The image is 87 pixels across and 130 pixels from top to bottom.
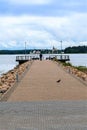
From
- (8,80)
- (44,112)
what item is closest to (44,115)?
(44,112)

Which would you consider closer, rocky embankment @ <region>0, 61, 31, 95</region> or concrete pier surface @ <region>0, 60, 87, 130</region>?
concrete pier surface @ <region>0, 60, 87, 130</region>

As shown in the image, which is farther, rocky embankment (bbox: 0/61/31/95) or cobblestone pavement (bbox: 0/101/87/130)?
rocky embankment (bbox: 0/61/31/95)

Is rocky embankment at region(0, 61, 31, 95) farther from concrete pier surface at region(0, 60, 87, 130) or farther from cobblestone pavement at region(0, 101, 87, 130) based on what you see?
cobblestone pavement at region(0, 101, 87, 130)

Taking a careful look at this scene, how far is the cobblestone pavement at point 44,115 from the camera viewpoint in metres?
9.81

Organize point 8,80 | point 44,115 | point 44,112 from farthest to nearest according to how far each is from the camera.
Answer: point 8,80, point 44,112, point 44,115

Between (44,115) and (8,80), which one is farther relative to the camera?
(8,80)

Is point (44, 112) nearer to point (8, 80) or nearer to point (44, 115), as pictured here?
point (44, 115)

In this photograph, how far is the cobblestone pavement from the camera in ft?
32.2

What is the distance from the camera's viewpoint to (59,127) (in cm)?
966

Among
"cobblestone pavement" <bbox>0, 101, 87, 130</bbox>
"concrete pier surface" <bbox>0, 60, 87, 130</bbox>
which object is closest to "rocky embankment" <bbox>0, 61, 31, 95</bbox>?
"concrete pier surface" <bbox>0, 60, 87, 130</bbox>

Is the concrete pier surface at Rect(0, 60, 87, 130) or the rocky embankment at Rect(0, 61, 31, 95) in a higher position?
the concrete pier surface at Rect(0, 60, 87, 130)

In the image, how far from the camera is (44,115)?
11.3m

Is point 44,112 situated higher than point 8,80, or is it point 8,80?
point 44,112

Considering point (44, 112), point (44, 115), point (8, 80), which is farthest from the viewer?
point (8, 80)
